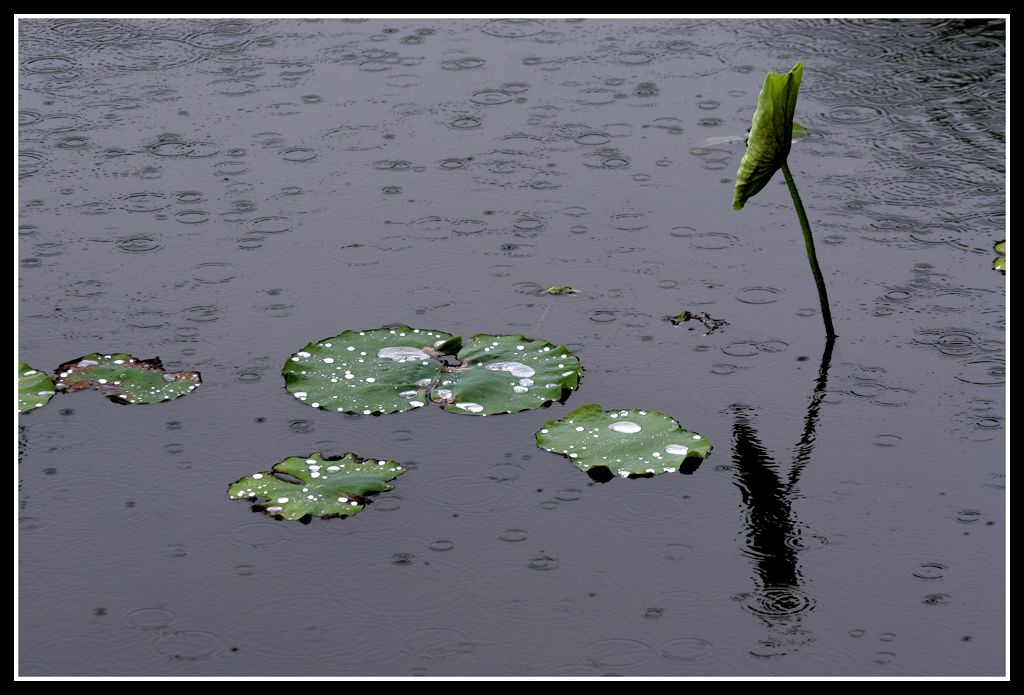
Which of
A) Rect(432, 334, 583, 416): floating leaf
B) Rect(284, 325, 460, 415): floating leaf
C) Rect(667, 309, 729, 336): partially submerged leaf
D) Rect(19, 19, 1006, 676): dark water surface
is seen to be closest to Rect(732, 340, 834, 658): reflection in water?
Rect(19, 19, 1006, 676): dark water surface

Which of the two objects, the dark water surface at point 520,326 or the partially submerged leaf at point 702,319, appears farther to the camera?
the partially submerged leaf at point 702,319

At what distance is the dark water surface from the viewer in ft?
8.87

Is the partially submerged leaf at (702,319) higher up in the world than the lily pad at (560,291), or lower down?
lower down

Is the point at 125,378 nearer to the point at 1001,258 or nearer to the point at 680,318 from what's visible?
the point at 680,318

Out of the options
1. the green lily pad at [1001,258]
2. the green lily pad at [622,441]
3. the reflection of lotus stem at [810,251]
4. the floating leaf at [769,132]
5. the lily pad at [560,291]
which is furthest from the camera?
the green lily pad at [1001,258]

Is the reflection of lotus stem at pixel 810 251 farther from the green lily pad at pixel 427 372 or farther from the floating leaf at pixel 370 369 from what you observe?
the floating leaf at pixel 370 369

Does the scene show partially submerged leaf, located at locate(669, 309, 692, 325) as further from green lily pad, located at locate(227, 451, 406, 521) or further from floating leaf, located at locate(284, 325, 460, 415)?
green lily pad, located at locate(227, 451, 406, 521)

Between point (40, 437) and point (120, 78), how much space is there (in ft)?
7.90

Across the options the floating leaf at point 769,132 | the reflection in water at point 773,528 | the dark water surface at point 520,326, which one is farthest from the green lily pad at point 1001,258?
the floating leaf at point 769,132

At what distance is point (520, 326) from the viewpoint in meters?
3.70

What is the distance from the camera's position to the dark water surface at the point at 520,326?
106 inches

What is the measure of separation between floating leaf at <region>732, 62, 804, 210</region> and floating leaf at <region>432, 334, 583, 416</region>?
2.18 feet

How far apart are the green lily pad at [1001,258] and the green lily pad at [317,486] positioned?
203 centimetres
